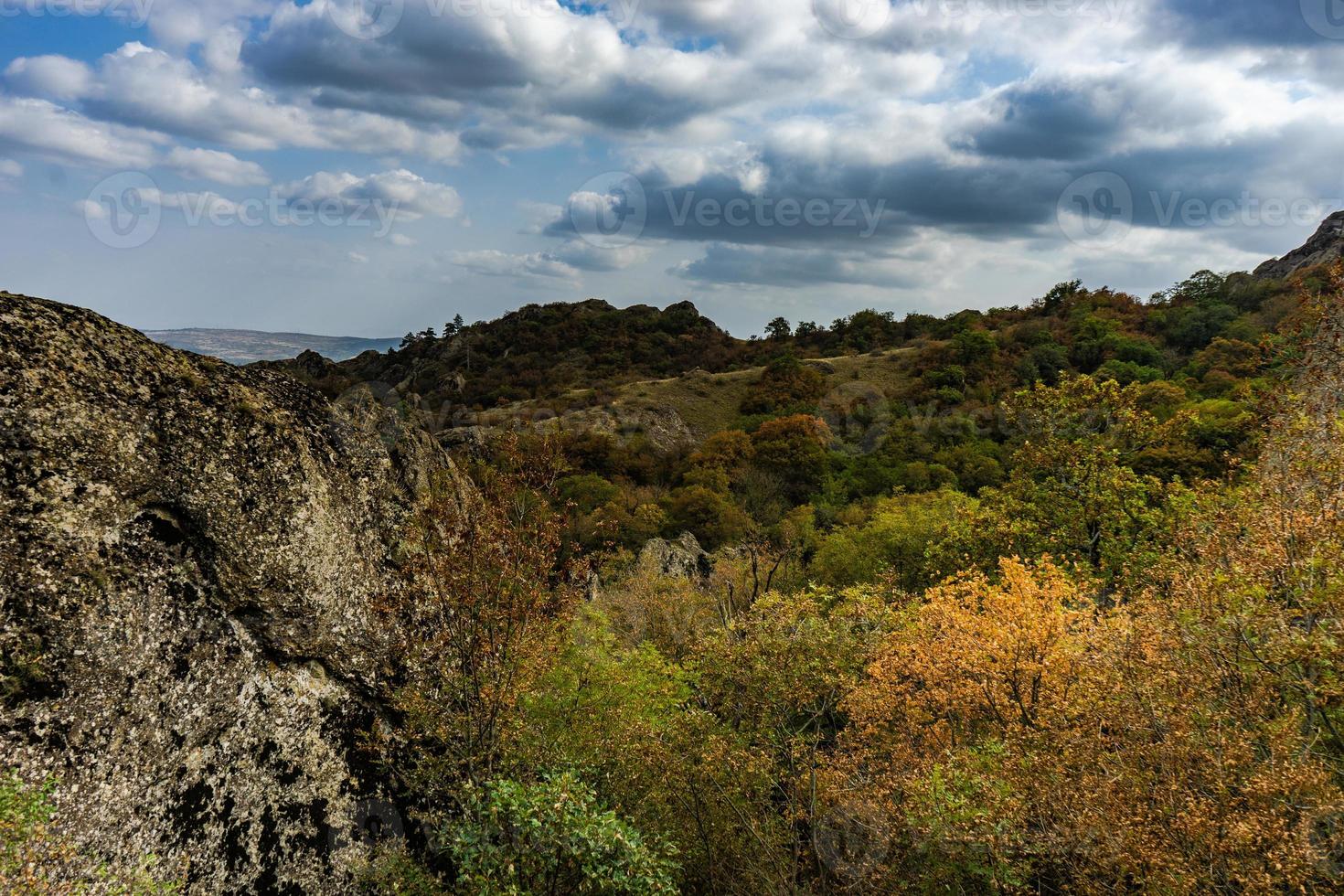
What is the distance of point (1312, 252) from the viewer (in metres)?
101

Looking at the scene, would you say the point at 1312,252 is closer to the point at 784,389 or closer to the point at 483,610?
the point at 784,389

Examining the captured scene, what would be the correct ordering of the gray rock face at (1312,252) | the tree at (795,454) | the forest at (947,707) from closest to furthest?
the forest at (947,707) < the tree at (795,454) < the gray rock face at (1312,252)

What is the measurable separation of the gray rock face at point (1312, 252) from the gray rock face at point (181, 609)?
407 ft

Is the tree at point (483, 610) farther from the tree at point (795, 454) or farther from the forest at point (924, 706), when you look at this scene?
the tree at point (795, 454)

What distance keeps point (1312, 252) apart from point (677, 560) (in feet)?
370

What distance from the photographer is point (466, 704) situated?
11.4 metres

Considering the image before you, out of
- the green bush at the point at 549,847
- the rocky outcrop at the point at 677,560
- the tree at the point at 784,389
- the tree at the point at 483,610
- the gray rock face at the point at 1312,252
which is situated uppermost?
the gray rock face at the point at 1312,252

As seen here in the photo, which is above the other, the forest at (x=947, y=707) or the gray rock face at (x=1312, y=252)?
the gray rock face at (x=1312, y=252)

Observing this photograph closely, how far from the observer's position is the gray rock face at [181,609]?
31.3ft

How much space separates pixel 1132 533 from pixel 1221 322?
7454cm

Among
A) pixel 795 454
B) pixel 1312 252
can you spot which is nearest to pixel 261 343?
pixel 795 454

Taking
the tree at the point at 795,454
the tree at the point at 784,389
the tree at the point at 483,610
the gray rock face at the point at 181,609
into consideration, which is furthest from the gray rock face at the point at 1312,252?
the gray rock face at the point at 181,609

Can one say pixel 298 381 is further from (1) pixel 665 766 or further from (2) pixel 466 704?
(1) pixel 665 766

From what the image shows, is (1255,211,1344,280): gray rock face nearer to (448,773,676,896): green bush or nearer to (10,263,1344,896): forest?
(10,263,1344,896): forest
